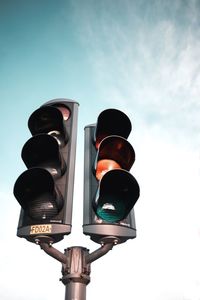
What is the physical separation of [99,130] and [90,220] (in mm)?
1090

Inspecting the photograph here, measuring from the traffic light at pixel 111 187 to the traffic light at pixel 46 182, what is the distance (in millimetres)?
202

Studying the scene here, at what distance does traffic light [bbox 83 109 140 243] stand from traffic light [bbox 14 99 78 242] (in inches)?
7.9

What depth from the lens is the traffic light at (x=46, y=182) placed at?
107 inches

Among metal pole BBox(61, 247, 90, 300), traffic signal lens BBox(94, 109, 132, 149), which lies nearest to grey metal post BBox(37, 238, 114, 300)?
metal pole BBox(61, 247, 90, 300)

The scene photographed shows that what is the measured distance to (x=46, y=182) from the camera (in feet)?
9.08

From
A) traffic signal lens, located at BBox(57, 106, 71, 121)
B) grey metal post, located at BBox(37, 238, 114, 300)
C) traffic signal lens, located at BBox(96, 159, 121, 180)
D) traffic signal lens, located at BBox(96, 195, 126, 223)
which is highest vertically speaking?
traffic signal lens, located at BBox(57, 106, 71, 121)

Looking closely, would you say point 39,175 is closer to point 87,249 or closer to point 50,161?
point 50,161

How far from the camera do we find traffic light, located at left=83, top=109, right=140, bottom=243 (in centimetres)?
268

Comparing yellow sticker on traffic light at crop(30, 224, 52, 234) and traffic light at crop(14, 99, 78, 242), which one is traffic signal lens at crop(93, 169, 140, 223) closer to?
traffic light at crop(14, 99, 78, 242)

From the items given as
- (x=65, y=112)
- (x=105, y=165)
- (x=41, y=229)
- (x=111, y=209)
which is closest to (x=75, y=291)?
(x=41, y=229)

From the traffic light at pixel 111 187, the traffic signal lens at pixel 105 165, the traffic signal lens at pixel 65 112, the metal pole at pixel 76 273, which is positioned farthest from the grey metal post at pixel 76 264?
the traffic signal lens at pixel 65 112

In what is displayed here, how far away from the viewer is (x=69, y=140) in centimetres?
354

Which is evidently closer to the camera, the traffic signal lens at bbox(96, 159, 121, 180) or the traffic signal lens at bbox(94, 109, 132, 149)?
the traffic signal lens at bbox(96, 159, 121, 180)

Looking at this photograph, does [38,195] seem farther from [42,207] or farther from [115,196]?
[115,196]
